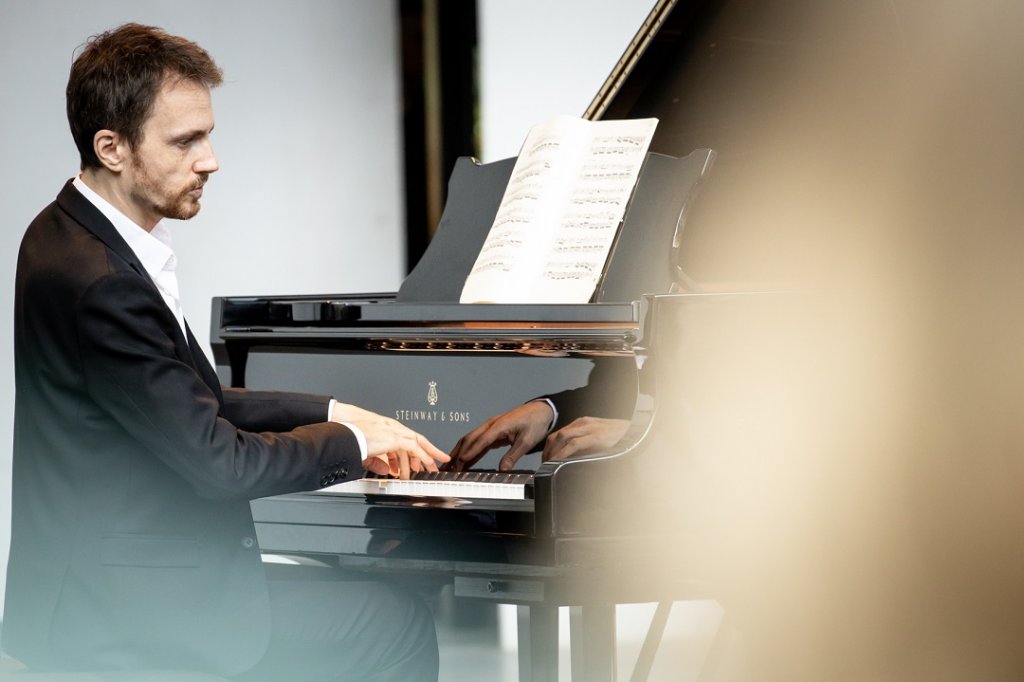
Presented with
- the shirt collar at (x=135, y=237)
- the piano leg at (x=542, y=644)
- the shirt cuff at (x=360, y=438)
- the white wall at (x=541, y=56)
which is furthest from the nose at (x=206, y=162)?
the white wall at (x=541, y=56)

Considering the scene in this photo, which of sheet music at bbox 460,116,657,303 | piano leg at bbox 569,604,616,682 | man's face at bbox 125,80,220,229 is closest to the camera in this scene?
man's face at bbox 125,80,220,229

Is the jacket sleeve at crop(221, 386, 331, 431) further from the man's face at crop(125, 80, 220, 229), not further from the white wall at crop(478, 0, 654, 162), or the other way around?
the white wall at crop(478, 0, 654, 162)

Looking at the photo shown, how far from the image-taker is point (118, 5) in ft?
13.0

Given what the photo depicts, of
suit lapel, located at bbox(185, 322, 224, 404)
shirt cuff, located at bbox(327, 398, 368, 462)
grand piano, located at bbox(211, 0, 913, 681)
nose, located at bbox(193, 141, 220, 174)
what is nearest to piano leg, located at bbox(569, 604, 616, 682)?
grand piano, located at bbox(211, 0, 913, 681)

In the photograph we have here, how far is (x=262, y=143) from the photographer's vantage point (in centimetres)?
431

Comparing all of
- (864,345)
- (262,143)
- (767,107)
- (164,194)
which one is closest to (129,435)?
(164,194)

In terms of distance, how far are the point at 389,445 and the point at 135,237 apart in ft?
1.57

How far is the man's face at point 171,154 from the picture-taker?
147cm

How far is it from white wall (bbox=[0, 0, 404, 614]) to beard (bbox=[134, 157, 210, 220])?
2556 mm

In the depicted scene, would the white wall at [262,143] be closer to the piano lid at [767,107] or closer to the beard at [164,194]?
the piano lid at [767,107]

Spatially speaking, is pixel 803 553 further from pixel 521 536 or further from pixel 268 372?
pixel 268 372

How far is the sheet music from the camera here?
7.06 feet

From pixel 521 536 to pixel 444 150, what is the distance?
9.68 ft

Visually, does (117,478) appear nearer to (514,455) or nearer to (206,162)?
(206,162)
